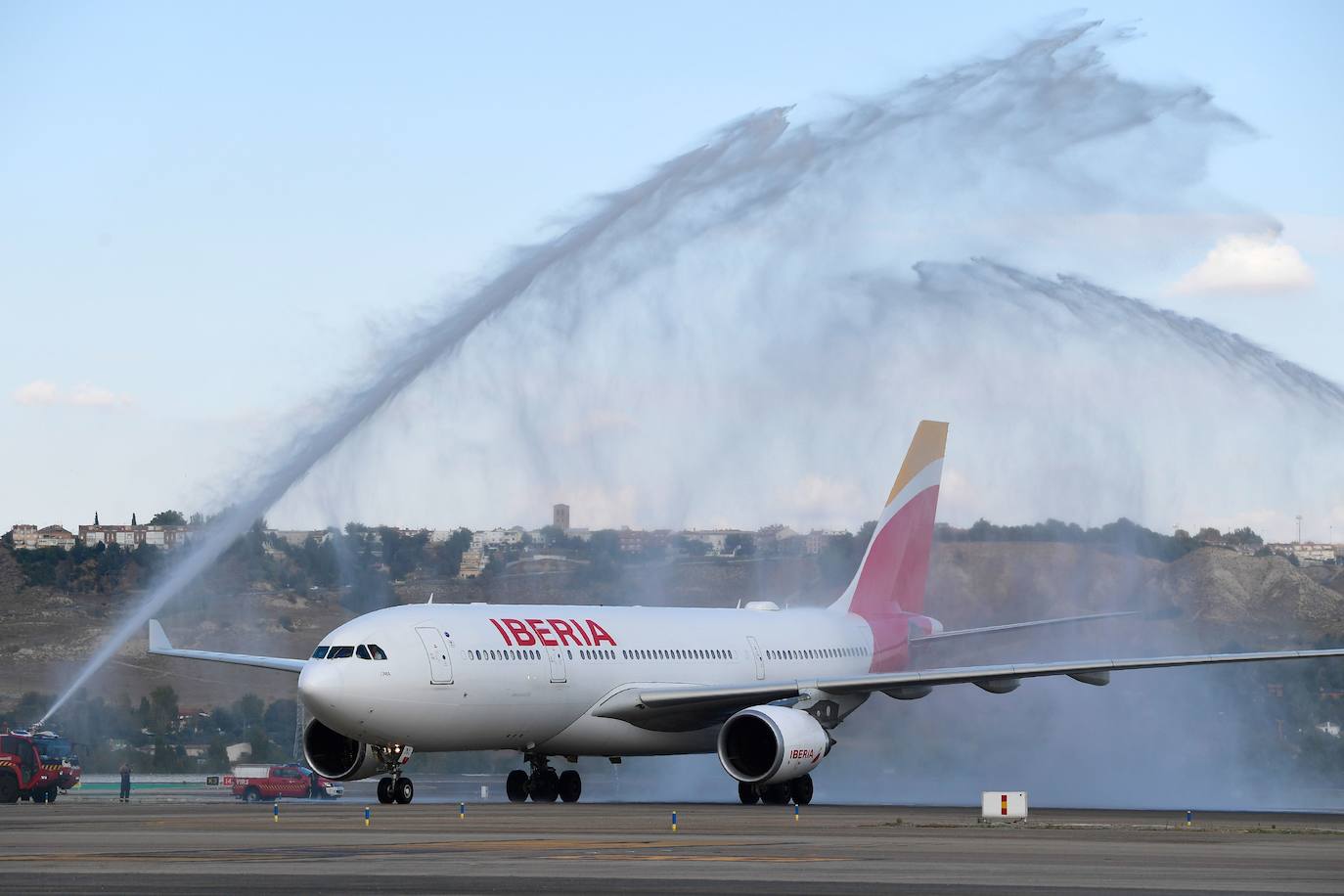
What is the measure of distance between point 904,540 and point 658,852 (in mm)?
28383

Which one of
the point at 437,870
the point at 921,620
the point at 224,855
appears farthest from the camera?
the point at 921,620

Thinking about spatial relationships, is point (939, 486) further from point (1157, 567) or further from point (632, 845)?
point (632, 845)

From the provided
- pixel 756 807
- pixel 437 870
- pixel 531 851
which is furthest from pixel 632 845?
pixel 756 807

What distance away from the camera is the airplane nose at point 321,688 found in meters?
34.7

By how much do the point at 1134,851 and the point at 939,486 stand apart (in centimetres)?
2871

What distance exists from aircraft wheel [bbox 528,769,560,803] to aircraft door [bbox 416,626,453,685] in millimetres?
5832

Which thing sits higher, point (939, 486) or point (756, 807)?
point (939, 486)

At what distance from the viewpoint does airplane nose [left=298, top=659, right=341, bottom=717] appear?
3466 cm

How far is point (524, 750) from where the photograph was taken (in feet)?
131

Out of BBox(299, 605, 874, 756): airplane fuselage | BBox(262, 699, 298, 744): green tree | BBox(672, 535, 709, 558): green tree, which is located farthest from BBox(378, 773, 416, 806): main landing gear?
BBox(262, 699, 298, 744): green tree

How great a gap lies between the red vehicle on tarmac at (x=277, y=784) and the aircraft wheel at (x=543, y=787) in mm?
11348

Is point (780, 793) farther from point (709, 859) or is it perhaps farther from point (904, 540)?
point (709, 859)

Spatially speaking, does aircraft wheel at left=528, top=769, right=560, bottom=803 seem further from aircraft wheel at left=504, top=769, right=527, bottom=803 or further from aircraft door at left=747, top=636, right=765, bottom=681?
aircraft door at left=747, top=636, right=765, bottom=681

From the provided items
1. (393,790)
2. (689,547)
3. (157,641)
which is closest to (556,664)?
(393,790)
